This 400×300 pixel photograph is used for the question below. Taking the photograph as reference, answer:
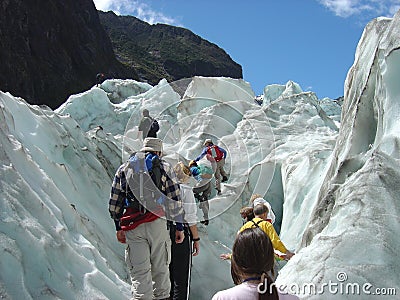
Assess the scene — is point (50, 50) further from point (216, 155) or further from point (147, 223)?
point (147, 223)

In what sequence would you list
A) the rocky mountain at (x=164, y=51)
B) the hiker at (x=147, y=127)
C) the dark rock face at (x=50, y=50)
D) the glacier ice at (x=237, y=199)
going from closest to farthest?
the glacier ice at (x=237, y=199) < the hiker at (x=147, y=127) < the dark rock face at (x=50, y=50) < the rocky mountain at (x=164, y=51)

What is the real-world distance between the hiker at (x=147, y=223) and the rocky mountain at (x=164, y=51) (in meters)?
51.5

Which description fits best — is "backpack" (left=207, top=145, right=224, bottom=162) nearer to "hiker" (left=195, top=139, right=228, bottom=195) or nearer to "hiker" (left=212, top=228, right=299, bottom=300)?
"hiker" (left=195, top=139, right=228, bottom=195)

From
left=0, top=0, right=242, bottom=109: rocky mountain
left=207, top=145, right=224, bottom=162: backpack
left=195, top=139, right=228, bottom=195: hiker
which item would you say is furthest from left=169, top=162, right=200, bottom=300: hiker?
left=0, top=0, right=242, bottom=109: rocky mountain

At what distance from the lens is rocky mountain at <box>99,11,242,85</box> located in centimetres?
6350

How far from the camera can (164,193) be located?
10.2ft

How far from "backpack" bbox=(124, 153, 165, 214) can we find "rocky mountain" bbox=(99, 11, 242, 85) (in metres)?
51.5

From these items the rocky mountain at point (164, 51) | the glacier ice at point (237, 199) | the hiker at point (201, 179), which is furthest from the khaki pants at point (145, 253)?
the rocky mountain at point (164, 51)

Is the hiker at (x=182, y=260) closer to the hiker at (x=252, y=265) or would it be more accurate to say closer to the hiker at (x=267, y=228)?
the hiker at (x=267, y=228)

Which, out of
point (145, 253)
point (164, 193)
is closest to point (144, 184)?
point (164, 193)

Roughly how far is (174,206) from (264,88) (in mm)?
16776

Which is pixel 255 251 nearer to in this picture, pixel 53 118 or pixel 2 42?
pixel 53 118

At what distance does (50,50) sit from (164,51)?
125 ft

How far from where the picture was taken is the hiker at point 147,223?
303 cm
